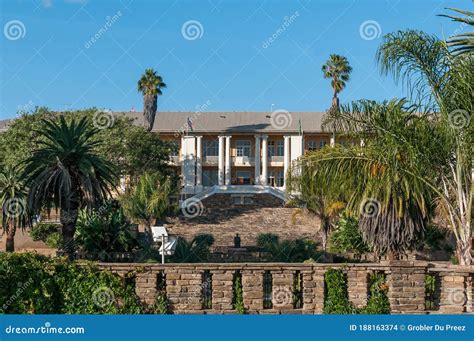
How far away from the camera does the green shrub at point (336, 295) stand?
12.9 metres

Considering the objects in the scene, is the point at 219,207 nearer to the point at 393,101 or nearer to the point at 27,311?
the point at 393,101

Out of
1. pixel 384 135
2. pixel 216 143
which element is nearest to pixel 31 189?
pixel 384 135

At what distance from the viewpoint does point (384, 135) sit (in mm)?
16266

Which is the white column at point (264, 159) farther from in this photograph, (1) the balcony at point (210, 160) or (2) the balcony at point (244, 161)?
(1) the balcony at point (210, 160)

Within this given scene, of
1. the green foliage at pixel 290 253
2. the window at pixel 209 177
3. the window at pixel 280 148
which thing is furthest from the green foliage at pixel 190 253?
the window at pixel 280 148

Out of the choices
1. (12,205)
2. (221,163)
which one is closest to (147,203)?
(12,205)

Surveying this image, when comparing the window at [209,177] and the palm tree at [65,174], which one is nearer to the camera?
the palm tree at [65,174]

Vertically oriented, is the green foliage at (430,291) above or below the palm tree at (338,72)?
below

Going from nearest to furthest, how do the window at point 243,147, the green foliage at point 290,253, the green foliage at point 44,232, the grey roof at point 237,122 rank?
the green foliage at point 290,253, the green foliage at point 44,232, the grey roof at point 237,122, the window at point 243,147

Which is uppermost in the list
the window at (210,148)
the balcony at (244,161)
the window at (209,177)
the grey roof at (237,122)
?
the grey roof at (237,122)

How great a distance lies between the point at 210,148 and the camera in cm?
7738

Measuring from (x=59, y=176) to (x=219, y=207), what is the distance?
123 ft

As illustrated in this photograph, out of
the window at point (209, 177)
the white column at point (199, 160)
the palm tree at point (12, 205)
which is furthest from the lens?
the window at point (209, 177)

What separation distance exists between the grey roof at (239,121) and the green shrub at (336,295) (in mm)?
59958
